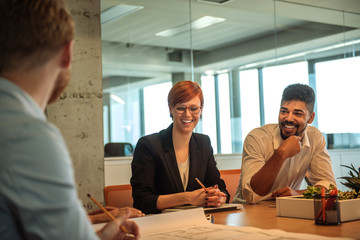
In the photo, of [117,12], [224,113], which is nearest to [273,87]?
[224,113]

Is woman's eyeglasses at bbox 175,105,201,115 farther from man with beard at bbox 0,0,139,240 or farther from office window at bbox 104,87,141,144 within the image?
office window at bbox 104,87,141,144

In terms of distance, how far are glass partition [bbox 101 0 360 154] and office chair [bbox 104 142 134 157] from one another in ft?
0.29

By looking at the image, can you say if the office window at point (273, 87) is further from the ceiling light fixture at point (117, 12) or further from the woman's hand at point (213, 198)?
the woman's hand at point (213, 198)

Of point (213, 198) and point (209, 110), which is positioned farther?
point (209, 110)

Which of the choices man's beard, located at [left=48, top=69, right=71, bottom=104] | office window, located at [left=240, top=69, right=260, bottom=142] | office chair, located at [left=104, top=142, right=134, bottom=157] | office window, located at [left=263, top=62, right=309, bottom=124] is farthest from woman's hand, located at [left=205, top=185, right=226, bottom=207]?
office window, located at [left=263, top=62, right=309, bottom=124]

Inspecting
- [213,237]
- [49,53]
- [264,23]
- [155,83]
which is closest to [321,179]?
[213,237]

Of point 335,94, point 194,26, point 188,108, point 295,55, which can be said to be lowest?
point 188,108

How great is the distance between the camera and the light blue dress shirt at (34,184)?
0.62 metres

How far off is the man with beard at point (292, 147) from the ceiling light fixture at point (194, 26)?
272 centimetres

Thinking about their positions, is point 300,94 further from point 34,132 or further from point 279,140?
point 34,132

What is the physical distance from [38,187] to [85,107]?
320cm

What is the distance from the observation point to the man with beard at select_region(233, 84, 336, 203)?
103 inches

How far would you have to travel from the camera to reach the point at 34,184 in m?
0.62

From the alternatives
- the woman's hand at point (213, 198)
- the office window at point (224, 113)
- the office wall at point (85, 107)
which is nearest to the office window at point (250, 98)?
the office window at point (224, 113)
